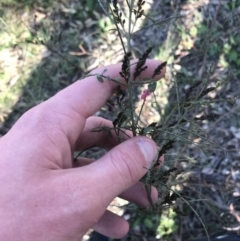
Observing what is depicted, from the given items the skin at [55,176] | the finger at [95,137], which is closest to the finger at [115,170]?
the skin at [55,176]

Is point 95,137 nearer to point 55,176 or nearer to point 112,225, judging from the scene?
point 112,225

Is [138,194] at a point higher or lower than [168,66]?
lower

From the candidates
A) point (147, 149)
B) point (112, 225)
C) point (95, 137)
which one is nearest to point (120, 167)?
point (147, 149)

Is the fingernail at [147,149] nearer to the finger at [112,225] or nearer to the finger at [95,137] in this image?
the finger at [95,137]

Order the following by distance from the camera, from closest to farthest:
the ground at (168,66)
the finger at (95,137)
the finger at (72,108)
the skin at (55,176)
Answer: the skin at (55,176), the finger at (72,108), the finger at (95,137), the ground at (168,66)

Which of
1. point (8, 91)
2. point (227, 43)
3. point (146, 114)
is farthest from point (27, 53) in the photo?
point (227, 43)

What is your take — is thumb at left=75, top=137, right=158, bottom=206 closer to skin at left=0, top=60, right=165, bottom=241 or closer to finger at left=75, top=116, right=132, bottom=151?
skin at left=0, top=60, right=165, bottom=241

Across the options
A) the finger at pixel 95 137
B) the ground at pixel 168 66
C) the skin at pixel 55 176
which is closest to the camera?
the skin at pixel 55 176

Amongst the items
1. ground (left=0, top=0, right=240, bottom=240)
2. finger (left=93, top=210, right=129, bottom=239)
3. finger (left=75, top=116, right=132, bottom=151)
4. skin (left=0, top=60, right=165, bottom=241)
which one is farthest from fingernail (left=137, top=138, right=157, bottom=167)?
ground (left=0, top=0, right=240, bottom=240)
